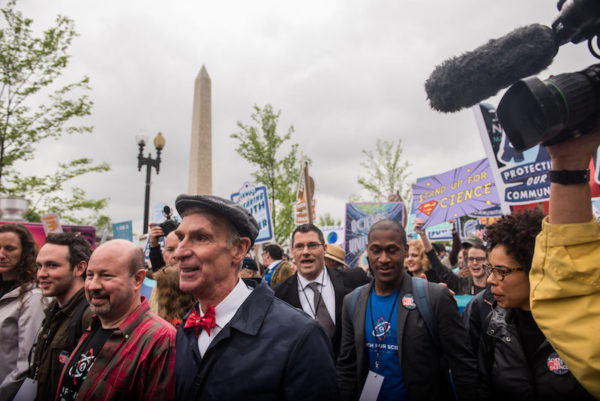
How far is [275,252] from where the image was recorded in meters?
6.62

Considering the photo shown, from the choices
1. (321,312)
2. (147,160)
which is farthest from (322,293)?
(147,160)

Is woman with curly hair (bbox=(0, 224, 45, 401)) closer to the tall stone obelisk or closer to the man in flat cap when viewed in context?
the man in flat cap

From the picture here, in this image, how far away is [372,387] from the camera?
241 cm

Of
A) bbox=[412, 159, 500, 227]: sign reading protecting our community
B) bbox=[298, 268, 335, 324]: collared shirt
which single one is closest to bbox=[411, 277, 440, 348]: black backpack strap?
bbox=[298, 268, 335, 324]: collared shirt

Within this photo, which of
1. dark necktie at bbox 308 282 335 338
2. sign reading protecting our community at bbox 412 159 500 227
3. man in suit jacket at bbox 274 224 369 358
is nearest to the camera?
dark necktie at bbox 308 282 335 338

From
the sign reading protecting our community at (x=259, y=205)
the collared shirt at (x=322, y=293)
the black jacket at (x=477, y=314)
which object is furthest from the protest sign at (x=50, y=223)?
the black jacket at (x=477, y=314)

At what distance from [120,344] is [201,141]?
1397 cm

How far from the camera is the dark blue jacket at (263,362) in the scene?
151 centimetres

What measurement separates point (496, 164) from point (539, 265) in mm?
3736

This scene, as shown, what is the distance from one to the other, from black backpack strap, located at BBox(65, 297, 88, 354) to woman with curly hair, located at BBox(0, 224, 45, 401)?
60 cm

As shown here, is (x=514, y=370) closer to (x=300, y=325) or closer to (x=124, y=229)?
(x=300, y=325)

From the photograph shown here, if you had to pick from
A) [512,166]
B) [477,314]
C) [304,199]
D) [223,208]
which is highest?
[304,199]

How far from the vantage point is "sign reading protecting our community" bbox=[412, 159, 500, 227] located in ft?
20.1

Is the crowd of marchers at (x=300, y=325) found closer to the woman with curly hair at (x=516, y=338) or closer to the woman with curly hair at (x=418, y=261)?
the woman with curly hair at (x=516, y=338)
